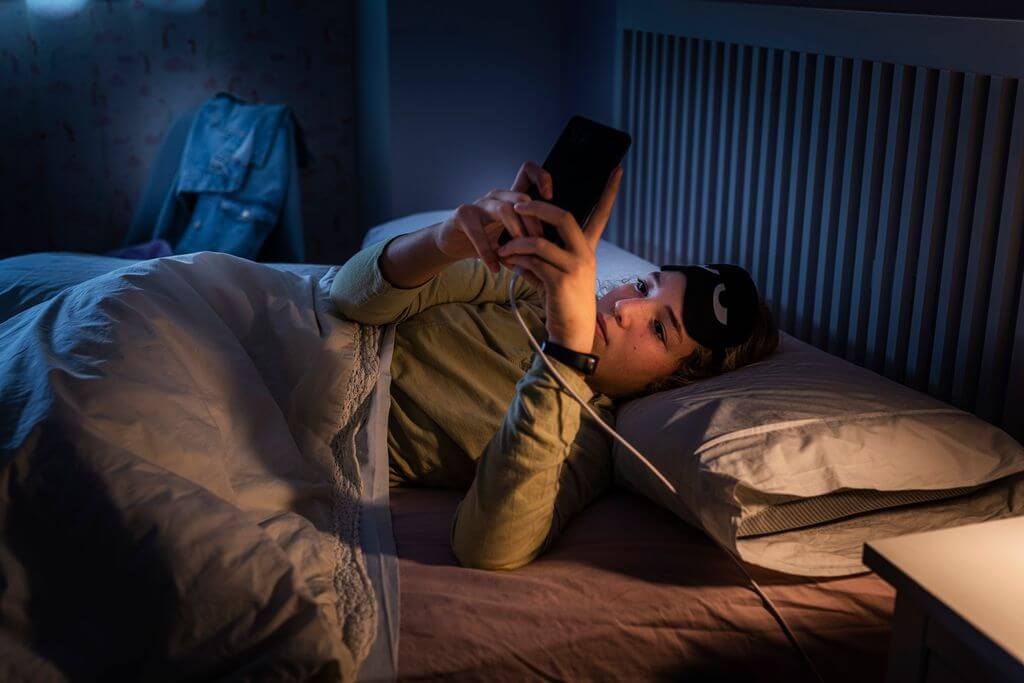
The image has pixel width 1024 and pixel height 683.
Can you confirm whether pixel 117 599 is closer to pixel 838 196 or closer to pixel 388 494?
pixel 388 494

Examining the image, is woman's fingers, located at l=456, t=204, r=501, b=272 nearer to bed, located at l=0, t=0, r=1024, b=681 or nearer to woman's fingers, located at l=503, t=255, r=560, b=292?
woman's fingers, located at l=503, t=255, r=560, b=292

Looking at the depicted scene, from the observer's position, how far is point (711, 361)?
1348mm

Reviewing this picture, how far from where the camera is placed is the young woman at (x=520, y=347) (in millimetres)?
1083

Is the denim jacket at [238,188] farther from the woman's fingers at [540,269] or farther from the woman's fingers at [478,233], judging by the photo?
the woman's fingers at [540,269]

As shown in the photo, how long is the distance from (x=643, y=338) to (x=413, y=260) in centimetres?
34

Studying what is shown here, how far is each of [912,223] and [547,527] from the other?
0.64 m

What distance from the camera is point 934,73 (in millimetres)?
1272

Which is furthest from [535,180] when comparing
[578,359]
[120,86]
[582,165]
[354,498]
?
[120,86]

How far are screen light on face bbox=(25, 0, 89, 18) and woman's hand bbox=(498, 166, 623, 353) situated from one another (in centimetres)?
223

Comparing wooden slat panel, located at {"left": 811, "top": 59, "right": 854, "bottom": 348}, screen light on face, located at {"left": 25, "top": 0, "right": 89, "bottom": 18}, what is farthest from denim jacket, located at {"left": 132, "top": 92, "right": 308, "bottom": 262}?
wooden slat panel, located at {"left": 811, "top": 59, "right": 854, "bottom": 348}

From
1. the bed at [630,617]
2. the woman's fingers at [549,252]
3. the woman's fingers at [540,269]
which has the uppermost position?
the woman's fingers at [549,252]

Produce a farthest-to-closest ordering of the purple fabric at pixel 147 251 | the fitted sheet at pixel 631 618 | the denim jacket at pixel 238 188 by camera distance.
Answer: the denim jacket at pixel 238 188 < the purple fabric at pixel 147 251 < the fitted sheet at pixel 631 618

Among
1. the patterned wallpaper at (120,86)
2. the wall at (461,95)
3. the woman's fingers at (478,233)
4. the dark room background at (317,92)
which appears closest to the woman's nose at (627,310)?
the woman's fingers at (478,233)

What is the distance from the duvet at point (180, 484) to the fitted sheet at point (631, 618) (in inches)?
3.3
